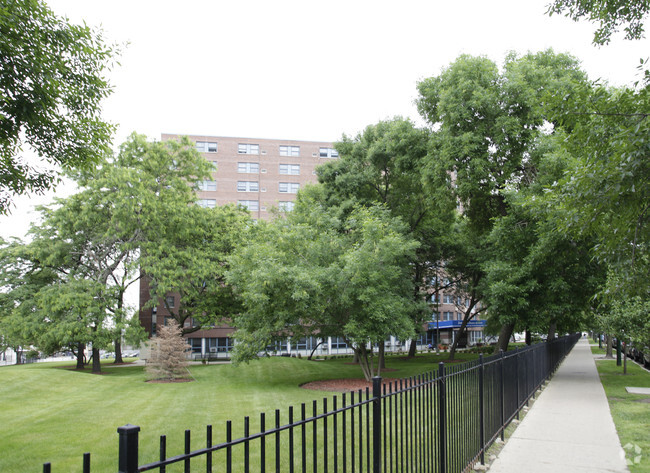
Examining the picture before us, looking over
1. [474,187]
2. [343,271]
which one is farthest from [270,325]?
[474,187]

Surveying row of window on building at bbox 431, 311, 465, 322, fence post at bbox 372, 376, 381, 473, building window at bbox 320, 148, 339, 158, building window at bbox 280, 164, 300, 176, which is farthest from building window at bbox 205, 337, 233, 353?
fence post at bbox 372, 376, 381, 473

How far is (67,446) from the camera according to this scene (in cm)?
966

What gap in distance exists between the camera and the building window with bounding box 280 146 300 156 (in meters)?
65.3

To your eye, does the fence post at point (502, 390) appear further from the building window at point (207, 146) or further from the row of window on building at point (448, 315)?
the row of window on building at point (448, 315)

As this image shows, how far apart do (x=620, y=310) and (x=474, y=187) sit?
8.36m

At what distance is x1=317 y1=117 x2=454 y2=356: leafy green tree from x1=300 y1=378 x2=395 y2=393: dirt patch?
3975mm

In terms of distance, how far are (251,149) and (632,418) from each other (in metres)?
58.1

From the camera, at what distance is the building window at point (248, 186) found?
63.2 meters

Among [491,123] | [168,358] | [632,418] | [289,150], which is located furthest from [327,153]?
[632,418]

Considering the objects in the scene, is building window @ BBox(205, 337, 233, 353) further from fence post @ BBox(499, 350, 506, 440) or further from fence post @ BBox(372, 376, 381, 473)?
fence post @ BBox(372, 376, 381, 473)

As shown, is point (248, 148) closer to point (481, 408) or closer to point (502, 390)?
point (502, 390)

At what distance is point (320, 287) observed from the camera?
60.7ft

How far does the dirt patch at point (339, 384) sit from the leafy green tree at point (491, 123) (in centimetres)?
928

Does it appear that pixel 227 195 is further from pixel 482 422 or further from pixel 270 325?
pixel 482 422
